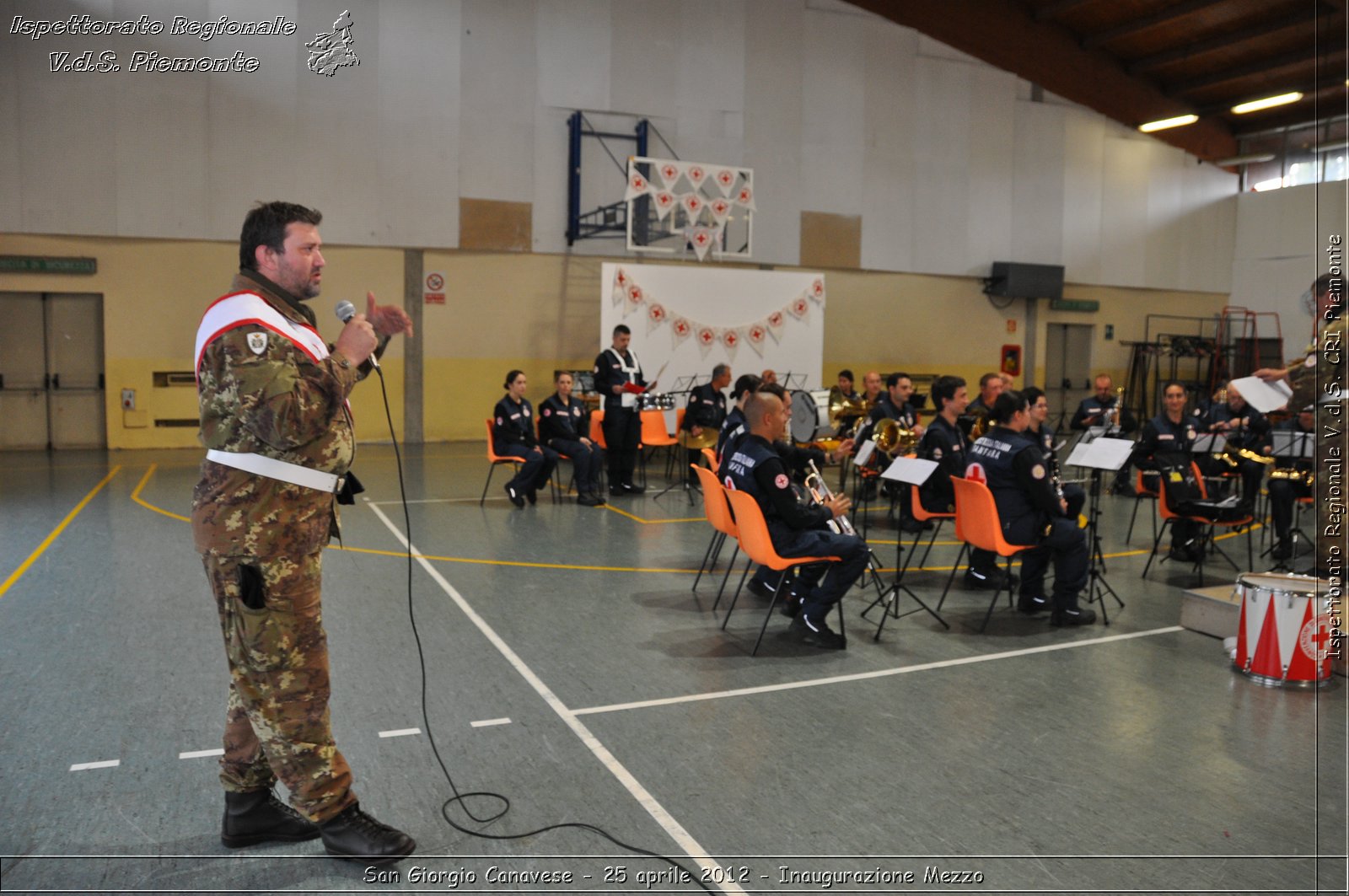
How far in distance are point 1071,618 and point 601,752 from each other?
11.3 ft

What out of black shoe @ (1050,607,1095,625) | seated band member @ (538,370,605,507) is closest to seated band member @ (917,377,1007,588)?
black shoe @ (1050,607,1095,625)

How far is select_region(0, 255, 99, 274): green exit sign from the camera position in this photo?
13148 mm

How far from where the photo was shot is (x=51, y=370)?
45.1 ft

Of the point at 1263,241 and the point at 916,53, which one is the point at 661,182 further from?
the point at 1263,241

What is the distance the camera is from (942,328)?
19.0m

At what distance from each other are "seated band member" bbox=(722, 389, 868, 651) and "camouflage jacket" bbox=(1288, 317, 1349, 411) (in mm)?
2318

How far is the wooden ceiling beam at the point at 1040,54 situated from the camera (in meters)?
18.0

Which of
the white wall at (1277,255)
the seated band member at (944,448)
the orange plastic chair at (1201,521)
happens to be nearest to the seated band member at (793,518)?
the seated band member at (944,448)

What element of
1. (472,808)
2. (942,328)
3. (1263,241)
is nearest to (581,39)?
(942,328)

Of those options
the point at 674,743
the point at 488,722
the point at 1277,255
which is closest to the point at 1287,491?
the point at 674,743

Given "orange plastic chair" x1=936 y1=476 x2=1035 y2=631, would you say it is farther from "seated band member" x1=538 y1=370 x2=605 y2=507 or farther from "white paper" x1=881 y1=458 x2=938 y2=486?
"seated band member" x1=538 y1=370 x2=605 y2=507

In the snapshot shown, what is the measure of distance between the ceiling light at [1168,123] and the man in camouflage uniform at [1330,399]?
17.6 meters

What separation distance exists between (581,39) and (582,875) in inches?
596

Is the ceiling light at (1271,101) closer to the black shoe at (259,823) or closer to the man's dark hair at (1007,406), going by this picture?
the man's dark hair at (1007,406)
